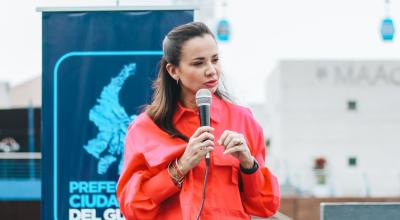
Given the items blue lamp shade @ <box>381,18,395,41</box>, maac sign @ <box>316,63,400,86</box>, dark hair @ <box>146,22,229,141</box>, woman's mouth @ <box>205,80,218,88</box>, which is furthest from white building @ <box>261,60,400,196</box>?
woman's mouth @ <box>205,80,218,88</box>

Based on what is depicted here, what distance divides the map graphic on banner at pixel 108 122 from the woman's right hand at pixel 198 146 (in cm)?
157

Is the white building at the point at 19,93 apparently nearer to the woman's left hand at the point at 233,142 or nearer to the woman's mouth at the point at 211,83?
the woman's mouth at the point at 211,83

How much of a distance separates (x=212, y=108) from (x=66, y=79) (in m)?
1.57

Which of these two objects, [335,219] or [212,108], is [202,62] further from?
[335,219]

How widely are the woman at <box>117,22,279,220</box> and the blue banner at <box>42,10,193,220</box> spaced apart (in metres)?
1.34

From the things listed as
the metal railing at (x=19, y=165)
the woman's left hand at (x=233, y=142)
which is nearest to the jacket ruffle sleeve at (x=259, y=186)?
the woman's left hand at (x=233, y=142)

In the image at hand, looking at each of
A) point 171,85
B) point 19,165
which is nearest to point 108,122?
point 171,85

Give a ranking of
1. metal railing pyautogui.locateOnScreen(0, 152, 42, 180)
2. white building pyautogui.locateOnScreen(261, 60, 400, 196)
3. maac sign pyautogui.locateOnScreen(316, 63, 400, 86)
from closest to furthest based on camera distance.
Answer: metal railing pyautogui.locateOnScreen(0, 152, 42, 180), maac sign pyautogui.locateOnScreen(316, 63, 400, 86), white building pyautogui.locateOnScreen(261, 60, 400, 196)

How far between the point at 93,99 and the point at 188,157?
1640 millimetres

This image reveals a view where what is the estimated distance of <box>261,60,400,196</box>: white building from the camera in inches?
1745

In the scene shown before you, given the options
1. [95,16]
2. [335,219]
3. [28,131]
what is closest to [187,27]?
[335,219]

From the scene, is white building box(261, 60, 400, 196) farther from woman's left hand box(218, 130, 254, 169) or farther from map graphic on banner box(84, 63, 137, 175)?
woman's left hand box(218, 130, 254, 169)

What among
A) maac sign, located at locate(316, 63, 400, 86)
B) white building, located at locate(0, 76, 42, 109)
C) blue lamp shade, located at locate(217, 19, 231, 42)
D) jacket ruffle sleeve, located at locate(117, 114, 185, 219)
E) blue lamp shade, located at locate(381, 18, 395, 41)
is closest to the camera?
jacket ruffle sleeve, located at locate(117, 114, 185, 219)

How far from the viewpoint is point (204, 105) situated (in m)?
2.01
